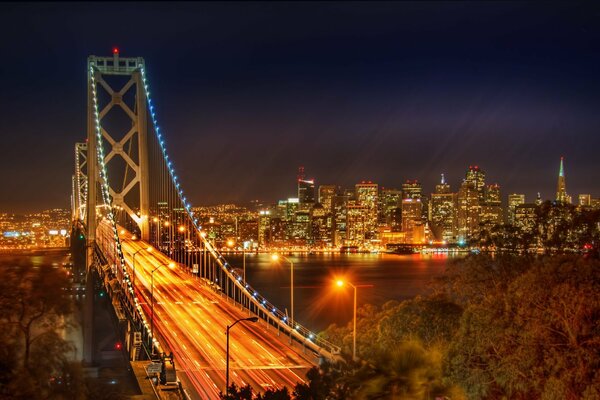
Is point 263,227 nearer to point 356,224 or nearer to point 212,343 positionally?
point 356,224

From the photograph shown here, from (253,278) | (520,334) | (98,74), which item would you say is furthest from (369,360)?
(253,278)

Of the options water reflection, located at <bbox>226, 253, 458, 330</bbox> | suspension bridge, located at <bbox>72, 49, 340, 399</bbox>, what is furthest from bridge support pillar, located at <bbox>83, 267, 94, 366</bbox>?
water reflection, located at <bbox>226, 253, 458, 330</bbox>

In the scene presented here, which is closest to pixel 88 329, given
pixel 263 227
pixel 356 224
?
pixel 263 227

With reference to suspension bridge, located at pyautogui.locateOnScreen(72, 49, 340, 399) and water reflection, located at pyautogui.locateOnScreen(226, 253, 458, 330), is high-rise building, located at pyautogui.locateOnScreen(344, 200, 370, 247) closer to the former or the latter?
water reflection, located at pyautogui.locateOnScreen(226, 253, 458, 330)

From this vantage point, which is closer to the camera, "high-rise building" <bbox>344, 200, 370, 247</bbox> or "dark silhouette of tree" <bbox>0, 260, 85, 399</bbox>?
"dark silhouette of tree" <bbox>0, 260, 85, 399</bbox>

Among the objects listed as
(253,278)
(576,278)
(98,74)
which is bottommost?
(253,278)

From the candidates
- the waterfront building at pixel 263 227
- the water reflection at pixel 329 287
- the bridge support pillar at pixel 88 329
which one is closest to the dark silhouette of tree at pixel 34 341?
the bridge support pillar at pixel 88 329

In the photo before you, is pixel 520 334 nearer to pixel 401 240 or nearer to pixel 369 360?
pixel 369 360

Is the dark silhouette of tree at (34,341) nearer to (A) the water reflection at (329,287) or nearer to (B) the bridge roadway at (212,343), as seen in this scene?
(B) the bridge roadway at (212,343)
